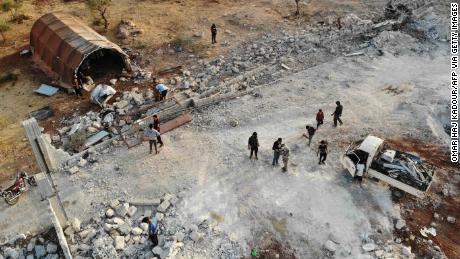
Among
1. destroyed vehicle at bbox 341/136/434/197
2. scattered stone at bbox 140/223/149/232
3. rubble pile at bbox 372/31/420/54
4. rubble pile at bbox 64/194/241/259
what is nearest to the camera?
rubble pile at bbox 64/194/241/259

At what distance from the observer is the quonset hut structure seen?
19.9 metres

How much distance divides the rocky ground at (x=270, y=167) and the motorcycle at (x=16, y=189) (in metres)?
1.08

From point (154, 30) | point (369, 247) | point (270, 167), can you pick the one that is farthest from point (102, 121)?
point (369, 247)

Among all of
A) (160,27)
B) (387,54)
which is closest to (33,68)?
(160,27)

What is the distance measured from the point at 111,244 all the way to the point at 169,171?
3.19m

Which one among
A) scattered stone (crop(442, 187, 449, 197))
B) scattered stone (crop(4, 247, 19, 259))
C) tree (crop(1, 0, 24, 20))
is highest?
tree (crop(1, 0, 24, 20))

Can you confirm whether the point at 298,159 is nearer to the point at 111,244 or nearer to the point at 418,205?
the point at 418,205

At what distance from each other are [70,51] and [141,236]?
1073cm

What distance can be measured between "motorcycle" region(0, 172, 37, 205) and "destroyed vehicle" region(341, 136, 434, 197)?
34.3 feet

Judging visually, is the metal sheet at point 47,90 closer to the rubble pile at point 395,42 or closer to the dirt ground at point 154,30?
the dirt ground at point 154,30

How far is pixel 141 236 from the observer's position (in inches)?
516

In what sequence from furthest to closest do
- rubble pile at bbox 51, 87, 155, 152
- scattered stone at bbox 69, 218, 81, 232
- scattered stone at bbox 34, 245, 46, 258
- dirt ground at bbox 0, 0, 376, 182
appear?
dirt ground at bbox 0, 0, 376, 182, rubble pile at bbox 51, 87, 155, 152, scattered stone at bbox 69, 218, 81, 232, scattered stone at bbox 34, 245, 46, 258

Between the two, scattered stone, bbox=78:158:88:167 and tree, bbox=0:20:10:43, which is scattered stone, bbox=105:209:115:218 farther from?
tree, bbox=0:20:10:43

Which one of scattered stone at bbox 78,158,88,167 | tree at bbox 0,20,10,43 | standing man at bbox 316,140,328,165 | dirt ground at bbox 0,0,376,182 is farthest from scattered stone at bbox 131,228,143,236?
tree at bbox 0,20,10,43
